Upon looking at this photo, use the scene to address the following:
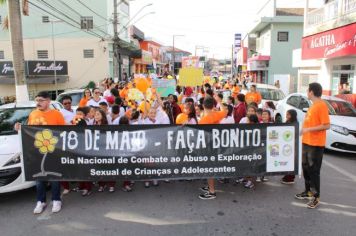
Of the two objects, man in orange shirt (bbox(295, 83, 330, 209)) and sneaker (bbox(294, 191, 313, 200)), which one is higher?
man in orange shirt (bbox(295, 83, 330, 209))

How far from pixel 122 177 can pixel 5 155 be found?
5.58 ft

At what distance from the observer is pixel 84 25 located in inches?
1185

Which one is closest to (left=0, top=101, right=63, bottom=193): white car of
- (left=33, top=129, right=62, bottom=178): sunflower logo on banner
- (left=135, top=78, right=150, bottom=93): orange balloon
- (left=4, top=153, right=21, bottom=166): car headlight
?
(left=4, top=153, right=21, bottom=166): car headlight

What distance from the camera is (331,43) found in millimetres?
14352

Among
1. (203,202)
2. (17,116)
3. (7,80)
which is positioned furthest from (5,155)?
(7,80)

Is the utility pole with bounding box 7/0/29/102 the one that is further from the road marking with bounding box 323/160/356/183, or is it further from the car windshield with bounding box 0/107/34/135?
the road marking with bounding box 323/160/356/183

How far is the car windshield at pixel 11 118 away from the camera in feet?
19.0

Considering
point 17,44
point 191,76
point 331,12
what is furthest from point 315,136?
point 331,12

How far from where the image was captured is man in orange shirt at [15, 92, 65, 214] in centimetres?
485

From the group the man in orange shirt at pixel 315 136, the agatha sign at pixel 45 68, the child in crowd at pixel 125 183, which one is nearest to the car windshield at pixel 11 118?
the child in crowd at pixel 125 183

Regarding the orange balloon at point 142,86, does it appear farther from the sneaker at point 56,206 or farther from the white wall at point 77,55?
the white wall at point 77,55

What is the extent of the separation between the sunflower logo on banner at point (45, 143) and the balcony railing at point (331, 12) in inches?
506

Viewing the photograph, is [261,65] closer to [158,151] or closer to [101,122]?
[101,122]

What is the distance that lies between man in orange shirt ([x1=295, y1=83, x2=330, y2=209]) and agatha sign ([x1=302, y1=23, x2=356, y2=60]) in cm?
863
